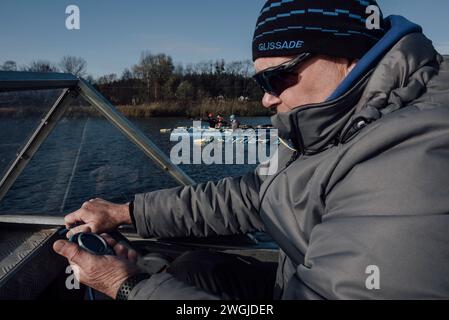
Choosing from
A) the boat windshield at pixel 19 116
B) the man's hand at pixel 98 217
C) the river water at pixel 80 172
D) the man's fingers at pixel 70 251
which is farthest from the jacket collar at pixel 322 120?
the river water at pixel 80 172

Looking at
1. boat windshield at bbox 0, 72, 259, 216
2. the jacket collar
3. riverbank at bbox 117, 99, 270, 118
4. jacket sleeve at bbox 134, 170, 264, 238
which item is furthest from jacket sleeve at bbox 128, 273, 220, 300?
riverbank at bbox 117, 99, 270, 118

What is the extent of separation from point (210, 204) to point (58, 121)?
3.73ft

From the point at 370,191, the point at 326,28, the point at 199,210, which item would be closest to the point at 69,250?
the point at 199,210

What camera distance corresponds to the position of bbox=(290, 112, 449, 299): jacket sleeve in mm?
805

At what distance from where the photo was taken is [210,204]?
1893 mm

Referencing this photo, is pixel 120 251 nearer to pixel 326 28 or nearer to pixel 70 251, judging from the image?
pixel 70 251

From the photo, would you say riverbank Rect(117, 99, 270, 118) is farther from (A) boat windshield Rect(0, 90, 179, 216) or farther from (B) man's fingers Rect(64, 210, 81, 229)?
(B) man's fingers Rect(64, 210, 81, 229)

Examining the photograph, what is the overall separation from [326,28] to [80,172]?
1.98 meters

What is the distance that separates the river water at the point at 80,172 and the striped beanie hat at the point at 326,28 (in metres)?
1.48

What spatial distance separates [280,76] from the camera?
53.0 inches

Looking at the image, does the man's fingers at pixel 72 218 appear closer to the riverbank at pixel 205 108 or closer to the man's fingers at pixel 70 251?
the man's fingers at pixel 70 251

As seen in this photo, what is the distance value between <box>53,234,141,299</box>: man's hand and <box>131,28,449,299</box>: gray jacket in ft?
0.39
